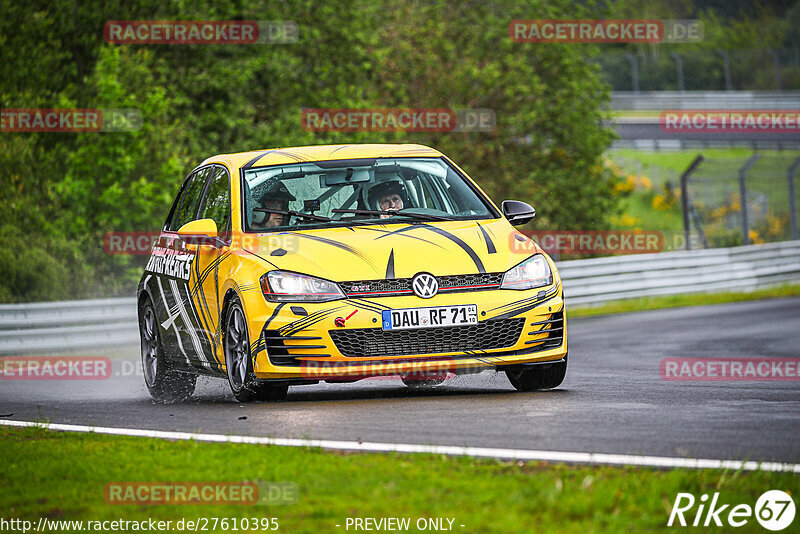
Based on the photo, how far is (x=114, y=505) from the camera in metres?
5.77

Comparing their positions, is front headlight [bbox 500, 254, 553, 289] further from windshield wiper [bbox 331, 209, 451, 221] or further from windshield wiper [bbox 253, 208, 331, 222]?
windshield wiper [bbox 253, 208, 331, 222]

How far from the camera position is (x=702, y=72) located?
2368 inches

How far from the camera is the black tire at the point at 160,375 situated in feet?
37.0

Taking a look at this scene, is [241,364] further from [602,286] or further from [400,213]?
[602,286]

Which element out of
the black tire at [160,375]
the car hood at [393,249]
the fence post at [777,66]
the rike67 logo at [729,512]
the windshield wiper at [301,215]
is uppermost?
the fence post at [777,66]

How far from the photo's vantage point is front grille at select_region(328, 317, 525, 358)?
9.06 metres

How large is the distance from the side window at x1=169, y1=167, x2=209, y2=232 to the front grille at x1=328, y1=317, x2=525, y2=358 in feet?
8.79

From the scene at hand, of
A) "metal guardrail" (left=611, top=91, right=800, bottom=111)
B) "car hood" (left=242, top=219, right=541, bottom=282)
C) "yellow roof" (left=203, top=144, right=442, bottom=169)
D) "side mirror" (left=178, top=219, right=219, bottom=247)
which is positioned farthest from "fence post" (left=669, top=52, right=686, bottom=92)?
"car hood" (left=242, top=219, right=541, bottom=282)

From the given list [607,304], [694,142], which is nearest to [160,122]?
[607,304]

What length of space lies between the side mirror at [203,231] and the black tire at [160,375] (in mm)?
1271

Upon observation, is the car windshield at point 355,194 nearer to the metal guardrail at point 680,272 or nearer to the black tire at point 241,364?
the black tire at point 241,364

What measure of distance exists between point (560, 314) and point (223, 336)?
229 cm

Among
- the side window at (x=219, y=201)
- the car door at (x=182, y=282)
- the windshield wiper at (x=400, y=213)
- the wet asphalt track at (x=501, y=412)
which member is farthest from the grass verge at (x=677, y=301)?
the windshield wiper at (x=400, y=213)

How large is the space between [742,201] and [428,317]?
63.2 ft
